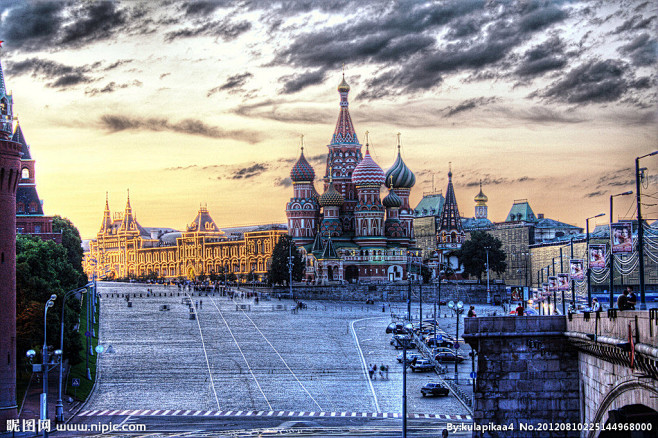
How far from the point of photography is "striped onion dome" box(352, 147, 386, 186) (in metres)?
159

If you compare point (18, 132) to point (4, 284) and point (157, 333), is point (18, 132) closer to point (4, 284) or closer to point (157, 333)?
point (157, 333)

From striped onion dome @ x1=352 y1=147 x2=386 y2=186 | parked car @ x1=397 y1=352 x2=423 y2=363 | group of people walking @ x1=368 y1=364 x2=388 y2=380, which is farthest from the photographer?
striped onion dome @ x1=352 y1=147 x2=386 y2=186

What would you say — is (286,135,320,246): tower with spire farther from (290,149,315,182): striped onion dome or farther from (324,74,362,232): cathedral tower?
(324,74,362,232): cathedral tower

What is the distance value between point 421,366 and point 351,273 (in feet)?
290

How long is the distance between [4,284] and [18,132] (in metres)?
56.4

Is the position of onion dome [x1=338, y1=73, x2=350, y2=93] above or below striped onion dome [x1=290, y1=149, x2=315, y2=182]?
above

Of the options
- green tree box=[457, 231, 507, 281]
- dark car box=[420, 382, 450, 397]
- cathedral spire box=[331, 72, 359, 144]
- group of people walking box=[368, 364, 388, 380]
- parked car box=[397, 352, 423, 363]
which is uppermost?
cathedral spire box=[331, 72, 359, 144]

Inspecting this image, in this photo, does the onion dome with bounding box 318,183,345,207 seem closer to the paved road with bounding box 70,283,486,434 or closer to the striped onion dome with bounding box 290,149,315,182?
the striped onion dome with bounding box 290,149,315,182

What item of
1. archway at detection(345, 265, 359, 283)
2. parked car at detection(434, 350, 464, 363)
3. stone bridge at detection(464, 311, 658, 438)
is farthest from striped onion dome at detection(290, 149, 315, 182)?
stone bridge at detection(464, 311, 658, 438)

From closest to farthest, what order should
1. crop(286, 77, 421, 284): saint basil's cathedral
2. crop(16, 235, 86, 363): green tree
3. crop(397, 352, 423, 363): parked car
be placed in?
crop(16, 235, 86, 363): green tree < crop(397, 352, 423, 363): parked car < crop(286, 77, 421, 284): saint basil's cathedral

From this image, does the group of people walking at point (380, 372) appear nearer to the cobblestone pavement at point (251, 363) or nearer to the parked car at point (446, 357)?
the cobblestone pavement at point (251, 363)

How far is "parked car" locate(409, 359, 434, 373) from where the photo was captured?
6812cm

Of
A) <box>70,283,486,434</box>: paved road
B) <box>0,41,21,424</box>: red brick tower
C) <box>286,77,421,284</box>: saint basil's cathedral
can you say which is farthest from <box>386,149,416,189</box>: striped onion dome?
<box>0,41,21,424</box>: red brick tower

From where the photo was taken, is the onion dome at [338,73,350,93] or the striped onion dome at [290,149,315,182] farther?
the onion dome at [338,73,350,93]
